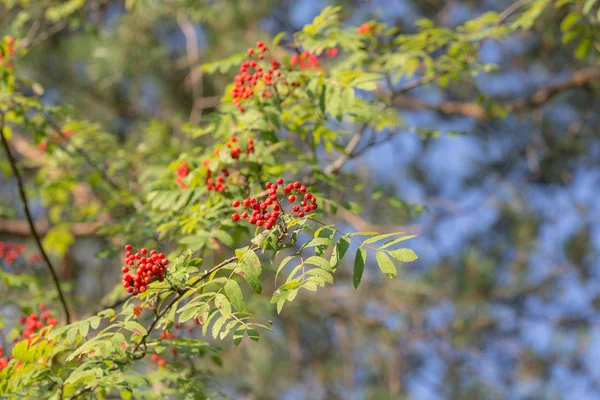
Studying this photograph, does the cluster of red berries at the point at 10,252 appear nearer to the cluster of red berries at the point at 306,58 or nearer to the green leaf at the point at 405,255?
the cluster of red berries at the point at 306,58

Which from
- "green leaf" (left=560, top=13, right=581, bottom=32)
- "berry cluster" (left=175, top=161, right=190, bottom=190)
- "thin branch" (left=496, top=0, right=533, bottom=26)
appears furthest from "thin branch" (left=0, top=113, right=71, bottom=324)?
"green leaf" (left=560, top=13, right=581, bottom=32)

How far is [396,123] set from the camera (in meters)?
2.81

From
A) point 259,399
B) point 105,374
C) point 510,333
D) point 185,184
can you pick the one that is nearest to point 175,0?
point 185,184

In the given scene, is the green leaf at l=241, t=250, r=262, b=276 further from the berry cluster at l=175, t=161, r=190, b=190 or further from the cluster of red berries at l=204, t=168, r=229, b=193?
the berry cluster at l=175, t=161, r=190, b=190

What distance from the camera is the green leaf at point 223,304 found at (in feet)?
5.29

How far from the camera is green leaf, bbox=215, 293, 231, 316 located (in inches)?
63.5

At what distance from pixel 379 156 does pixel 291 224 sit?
6021 mm

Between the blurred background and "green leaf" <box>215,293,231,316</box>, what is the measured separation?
175 inches

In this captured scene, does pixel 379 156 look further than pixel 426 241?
Yes

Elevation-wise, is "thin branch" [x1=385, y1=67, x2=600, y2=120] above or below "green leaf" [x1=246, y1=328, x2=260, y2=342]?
below

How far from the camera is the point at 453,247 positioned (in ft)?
23.5

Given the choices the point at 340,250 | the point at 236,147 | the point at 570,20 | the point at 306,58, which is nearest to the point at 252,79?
the point at 236,147

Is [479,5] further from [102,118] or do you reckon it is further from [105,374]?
[105,374]

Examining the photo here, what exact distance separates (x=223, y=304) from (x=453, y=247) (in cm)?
585
